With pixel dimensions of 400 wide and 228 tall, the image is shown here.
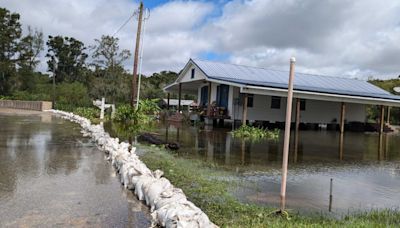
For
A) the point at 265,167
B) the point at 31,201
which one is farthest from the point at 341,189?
the point at 31,201

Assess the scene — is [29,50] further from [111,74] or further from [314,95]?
[314,95]

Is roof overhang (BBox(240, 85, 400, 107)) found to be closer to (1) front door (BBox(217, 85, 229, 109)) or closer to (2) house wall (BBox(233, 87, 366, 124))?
(2) house wall (BBox(233, 87, 366, 124))

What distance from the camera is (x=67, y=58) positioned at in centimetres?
6756

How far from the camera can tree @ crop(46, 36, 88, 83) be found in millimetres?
66306

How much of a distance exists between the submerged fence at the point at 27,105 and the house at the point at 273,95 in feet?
52.4

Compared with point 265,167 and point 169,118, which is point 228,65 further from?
point 265,167

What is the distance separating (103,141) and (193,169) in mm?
3978

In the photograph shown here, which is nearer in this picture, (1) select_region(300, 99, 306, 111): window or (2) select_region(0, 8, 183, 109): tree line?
(1) select_region(300, 99, 306, 111): window

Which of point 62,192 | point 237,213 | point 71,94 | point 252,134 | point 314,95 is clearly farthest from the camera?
point 71,94

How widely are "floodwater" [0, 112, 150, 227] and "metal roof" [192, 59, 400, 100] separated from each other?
14.0m

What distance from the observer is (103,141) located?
11.2 meters

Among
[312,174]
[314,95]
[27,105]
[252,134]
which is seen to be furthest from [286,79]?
[27,105]

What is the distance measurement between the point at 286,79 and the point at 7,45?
3946 centimetres

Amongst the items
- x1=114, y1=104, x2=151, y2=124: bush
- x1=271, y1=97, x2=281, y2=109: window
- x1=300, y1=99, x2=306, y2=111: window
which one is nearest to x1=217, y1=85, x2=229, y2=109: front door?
x1=271, y1=97, x2=281, y2=109: window
